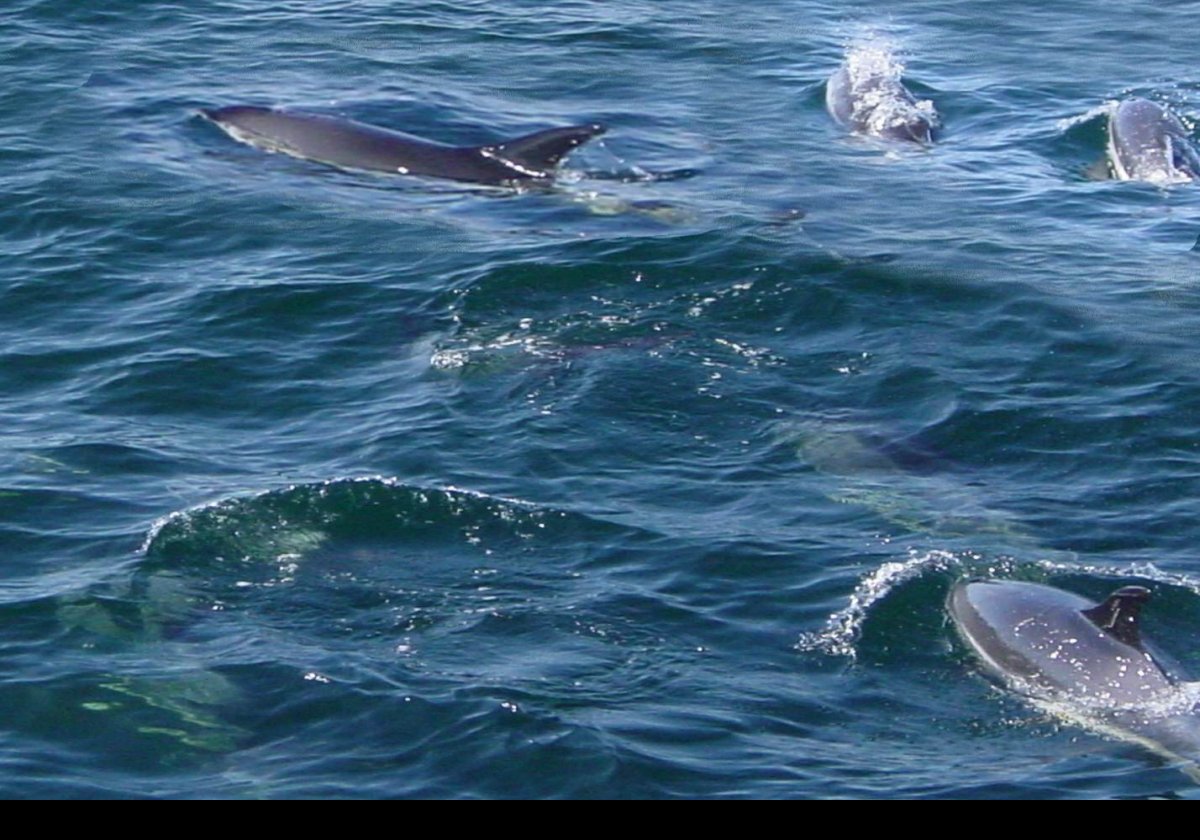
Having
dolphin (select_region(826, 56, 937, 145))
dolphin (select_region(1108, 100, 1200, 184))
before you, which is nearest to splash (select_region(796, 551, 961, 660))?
dolphin (select_region(1108, 100, 1200, 184))

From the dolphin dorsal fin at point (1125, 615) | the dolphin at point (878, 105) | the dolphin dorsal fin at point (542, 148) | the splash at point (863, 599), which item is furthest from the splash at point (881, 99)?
the dolphin dorsal fin at point (1125, 615)

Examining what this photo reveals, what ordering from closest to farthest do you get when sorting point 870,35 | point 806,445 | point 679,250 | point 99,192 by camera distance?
point 806,445, point 679,250, point 99,192, point 870,35

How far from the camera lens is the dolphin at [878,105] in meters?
19.7

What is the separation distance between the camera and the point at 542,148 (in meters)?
17.7

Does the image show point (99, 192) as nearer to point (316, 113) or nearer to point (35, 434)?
point (316, 113)

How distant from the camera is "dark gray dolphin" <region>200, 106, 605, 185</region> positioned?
58.1ft

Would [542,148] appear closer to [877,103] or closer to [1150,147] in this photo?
[877,103]

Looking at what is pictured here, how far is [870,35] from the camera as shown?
24.6 metres

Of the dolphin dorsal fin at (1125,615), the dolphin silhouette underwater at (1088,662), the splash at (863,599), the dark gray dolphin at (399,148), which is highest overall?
the dark gray dolphin at (399,148)

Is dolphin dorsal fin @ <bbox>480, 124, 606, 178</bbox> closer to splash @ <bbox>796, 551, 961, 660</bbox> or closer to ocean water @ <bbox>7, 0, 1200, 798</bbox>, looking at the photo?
ocean water @ <bbox>7, 0, 1200, 798</bbox>

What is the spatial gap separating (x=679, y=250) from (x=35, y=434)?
580 cm

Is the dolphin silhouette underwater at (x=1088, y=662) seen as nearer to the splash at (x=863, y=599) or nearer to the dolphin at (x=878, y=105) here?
the splash at (x=863, y=599)
